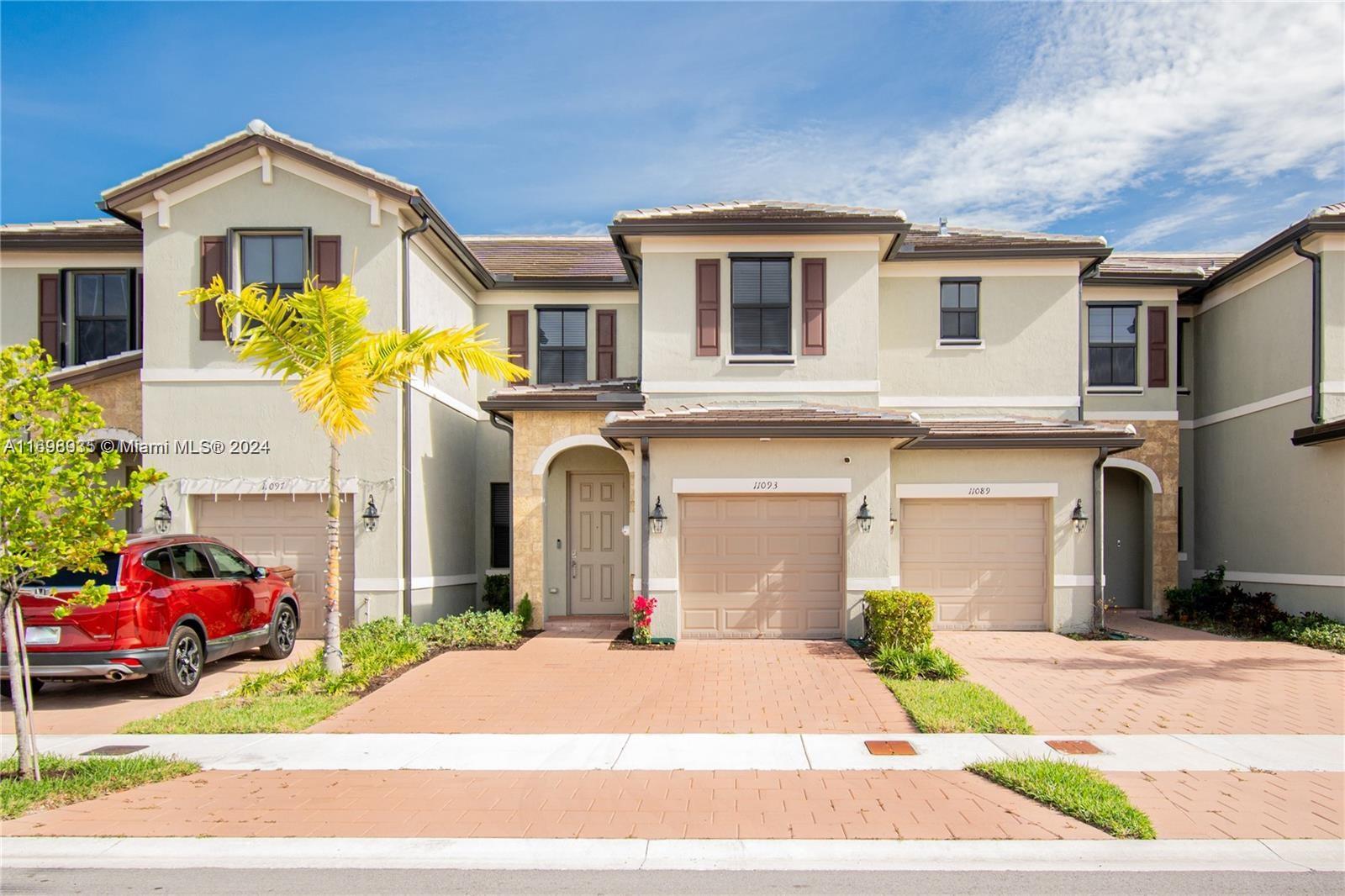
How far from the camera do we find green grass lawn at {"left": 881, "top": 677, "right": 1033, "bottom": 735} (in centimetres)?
898

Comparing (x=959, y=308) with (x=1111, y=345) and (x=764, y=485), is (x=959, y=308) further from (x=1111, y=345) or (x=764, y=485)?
(x=764, y=485)

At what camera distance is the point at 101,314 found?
54.8ft

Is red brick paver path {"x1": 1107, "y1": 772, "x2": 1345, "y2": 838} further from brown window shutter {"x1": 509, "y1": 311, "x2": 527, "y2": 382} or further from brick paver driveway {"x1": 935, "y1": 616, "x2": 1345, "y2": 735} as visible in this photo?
brown window shutter {"x1": 509, "y1": 311, "x2": 527, "y2": 382}

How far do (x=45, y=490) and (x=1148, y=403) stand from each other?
1806cm

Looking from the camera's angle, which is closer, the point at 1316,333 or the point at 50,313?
the point at 1316,333

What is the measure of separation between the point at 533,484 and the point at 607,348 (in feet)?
13.2

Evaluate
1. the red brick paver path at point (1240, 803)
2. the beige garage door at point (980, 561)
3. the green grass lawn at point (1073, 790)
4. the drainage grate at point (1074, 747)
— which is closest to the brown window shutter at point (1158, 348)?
the beige garage door at point (980, 561)

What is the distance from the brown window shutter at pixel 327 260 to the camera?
14.6 m

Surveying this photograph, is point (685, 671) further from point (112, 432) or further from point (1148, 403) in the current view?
point (1148, 403)

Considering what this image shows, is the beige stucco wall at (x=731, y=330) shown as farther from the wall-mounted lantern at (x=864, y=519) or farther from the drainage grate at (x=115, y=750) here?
the drainage grate at (x=115, y=750)

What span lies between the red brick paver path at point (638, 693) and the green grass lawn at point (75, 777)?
1.70m

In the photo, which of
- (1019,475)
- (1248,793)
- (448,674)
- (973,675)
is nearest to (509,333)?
(448,674)

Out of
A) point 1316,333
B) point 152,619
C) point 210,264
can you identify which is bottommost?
point 152,619

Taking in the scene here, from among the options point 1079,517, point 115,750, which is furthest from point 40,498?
point 1079,517
